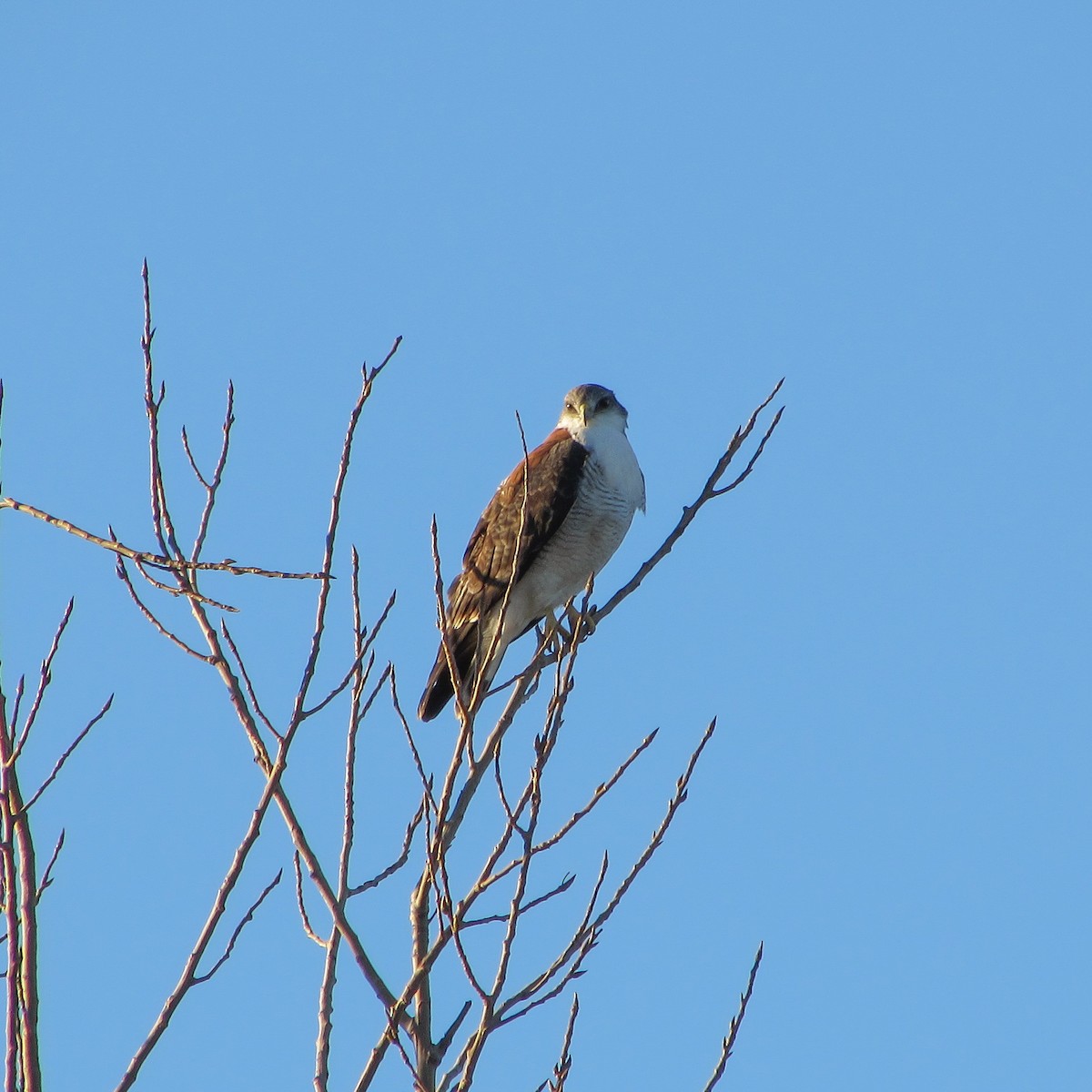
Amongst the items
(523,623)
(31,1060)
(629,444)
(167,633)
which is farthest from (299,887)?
(629,444)

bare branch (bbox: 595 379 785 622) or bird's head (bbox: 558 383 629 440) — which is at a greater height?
bird's head (bbox: 558 383 629 440)

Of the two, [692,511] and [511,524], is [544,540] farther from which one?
[692,511]

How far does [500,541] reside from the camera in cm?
670

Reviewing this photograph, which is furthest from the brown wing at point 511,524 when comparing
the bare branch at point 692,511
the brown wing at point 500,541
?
the bare branch at point 692,511

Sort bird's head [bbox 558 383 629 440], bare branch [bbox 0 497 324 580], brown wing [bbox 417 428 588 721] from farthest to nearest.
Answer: bird's head [bbox 558 383 629 440] < brown wing [bbox 417 428 588 721] < bare branch [bbox 0 497 324 580]

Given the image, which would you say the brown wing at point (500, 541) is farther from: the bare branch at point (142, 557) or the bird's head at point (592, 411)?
the bare branch at point (142, 557)

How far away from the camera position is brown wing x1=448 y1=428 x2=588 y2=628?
6.46 metres

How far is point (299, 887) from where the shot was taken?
3.44 m

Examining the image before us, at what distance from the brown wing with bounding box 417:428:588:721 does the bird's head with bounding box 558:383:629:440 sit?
0.36ft

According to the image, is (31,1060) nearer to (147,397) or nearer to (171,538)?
(171,538)

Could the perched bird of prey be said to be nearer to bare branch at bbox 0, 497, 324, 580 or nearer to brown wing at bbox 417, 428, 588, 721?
brown wing at bbox 417, 428, 588, 721

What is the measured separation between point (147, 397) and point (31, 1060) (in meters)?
1.40

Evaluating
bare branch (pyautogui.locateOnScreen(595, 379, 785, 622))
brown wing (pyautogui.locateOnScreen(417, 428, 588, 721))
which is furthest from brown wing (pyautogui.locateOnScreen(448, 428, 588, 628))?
bare branch (pyautogui.locateOnScreen(595, 379, 785, 622))

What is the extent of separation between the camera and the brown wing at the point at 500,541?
6297 mm
